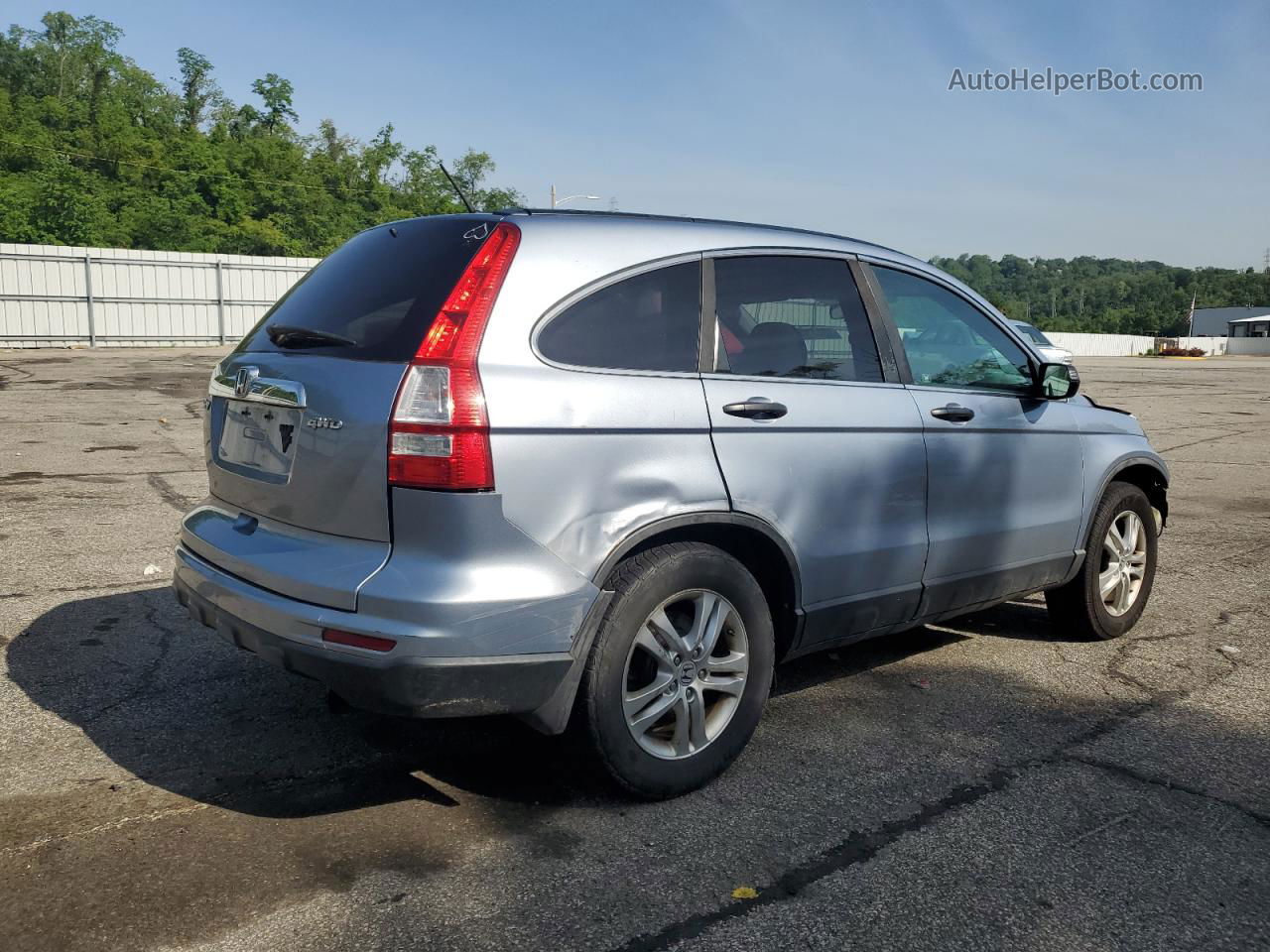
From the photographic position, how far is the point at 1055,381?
14.9 feet

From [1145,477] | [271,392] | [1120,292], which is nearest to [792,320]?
[271,392]

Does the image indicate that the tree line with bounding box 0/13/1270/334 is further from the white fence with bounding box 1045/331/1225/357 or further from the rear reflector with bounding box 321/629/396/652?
the rear reflector with bounding box 321/629/396/652

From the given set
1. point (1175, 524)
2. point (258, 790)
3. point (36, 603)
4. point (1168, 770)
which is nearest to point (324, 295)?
point (258, 790)

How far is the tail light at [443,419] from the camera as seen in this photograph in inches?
110

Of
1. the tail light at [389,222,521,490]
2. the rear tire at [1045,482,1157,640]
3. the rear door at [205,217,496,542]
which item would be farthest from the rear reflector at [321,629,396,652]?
the rear tire at [1045,482,1157,640]

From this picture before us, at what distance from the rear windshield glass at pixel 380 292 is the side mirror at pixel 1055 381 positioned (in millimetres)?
2495

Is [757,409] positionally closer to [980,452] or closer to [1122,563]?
[980,452]

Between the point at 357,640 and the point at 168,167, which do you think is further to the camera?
the point at 168,167

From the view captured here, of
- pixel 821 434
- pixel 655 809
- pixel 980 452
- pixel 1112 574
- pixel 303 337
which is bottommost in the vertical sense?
pixel 655 809

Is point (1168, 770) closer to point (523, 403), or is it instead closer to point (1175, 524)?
point (523, 403)

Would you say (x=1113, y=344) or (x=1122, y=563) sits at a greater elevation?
(x=1113, y=344)

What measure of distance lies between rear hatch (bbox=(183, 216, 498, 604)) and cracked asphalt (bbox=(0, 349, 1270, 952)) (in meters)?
0.72

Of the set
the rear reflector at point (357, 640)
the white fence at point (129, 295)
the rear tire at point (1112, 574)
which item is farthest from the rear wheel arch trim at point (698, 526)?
the white fence at point (129, 295)

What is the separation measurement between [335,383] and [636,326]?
0.87m
